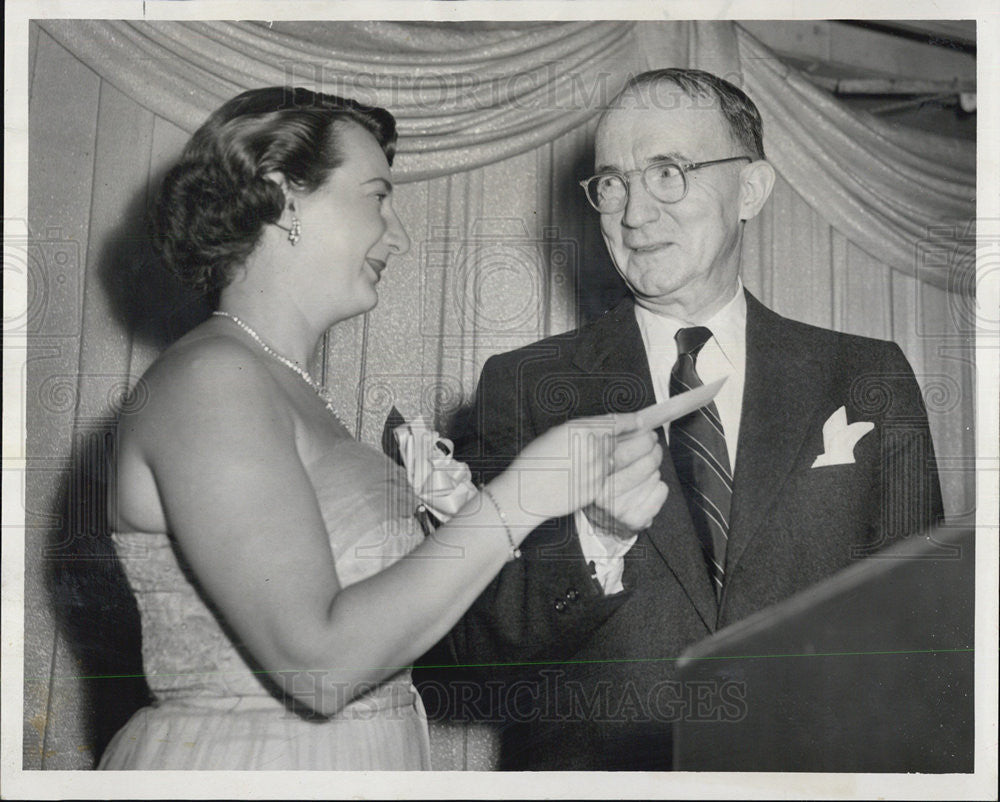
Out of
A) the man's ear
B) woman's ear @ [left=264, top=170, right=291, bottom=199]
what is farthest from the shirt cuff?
woman's ear @ [left=264, top=170, right=291, bottom=199]

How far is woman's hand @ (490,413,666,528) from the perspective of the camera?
2785 millimetres

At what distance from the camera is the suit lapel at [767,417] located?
290 cm

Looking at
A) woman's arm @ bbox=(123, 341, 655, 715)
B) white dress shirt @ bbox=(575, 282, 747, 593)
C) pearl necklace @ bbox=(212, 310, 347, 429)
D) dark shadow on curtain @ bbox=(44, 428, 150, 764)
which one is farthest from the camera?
white dress shirt @ bbox=(575, 282, 747, 593)

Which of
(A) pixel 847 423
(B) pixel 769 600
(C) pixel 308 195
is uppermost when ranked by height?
(C) pixel 308 195

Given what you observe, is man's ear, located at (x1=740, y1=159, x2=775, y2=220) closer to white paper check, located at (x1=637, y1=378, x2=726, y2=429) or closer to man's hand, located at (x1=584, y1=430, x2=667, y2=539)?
white paper check, located at (x1=637, y1=378, x2=726, y2=429)

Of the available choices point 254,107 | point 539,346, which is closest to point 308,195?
point 254,107

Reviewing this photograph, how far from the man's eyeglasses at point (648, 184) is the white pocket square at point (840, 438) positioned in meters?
0.66

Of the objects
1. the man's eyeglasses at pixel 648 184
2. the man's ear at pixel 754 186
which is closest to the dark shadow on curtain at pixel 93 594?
the man's eyeglasses at pixel 648 184

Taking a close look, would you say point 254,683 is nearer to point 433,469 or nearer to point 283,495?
point 283,495

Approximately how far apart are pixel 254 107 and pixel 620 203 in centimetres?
90

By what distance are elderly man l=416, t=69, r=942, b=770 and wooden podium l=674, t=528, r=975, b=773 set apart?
44 mm

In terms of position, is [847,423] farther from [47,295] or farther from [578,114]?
[47,295]

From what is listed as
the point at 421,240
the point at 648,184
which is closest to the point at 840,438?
the point at 648,184

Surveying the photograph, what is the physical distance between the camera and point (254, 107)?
2.90m
